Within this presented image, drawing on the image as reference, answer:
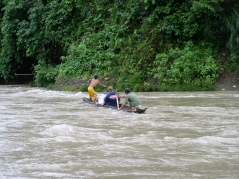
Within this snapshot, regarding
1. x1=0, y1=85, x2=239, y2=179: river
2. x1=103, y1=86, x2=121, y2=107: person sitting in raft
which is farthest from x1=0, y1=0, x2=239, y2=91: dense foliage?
x1=0, y1=85, x2=239, y2=179: river

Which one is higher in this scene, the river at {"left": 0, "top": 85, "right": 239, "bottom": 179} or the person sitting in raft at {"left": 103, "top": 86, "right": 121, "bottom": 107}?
the person sitting in raft at {"left": 103, "top": 86, "right": 121, "bottom": 107}

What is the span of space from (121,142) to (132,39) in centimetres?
1815

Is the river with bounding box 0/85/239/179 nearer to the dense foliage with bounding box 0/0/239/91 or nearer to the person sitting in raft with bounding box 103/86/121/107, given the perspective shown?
the person sitting in raft with bounding box 103/86/121/107

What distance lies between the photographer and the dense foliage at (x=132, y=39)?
24547mm

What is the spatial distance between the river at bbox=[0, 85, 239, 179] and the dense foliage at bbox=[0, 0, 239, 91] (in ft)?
25.6

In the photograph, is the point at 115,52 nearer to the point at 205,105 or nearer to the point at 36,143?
the point at 205,105

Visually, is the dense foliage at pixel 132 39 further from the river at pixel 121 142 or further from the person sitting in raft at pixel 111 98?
the river at pixel 121 142

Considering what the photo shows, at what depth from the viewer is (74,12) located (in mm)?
32438

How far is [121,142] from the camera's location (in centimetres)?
1041

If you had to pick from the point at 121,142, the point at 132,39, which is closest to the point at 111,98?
the point at 121,142

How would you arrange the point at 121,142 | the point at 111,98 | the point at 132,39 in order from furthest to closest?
1. the point at 132,39
2. the point at 111,98
3. the point at 121,142

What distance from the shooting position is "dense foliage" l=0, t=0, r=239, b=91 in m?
24.5

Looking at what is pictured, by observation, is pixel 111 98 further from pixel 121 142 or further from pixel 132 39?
pixel 132 39

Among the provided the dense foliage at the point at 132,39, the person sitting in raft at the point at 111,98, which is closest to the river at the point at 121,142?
the person sitting in raft at the point at 111,98
